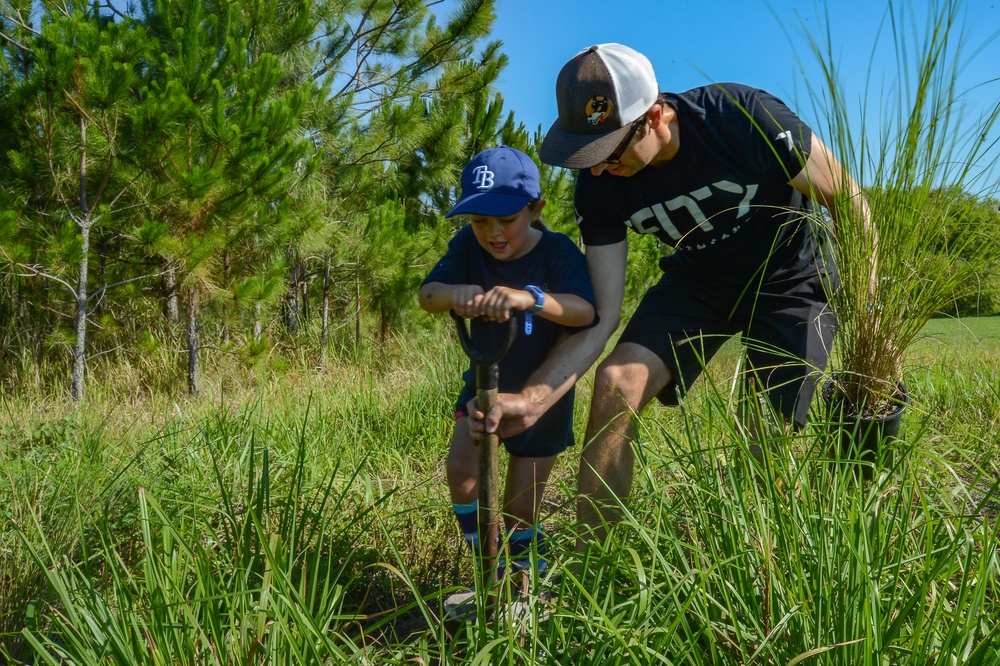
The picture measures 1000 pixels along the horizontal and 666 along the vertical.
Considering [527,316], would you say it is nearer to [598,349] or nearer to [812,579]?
[598,349]

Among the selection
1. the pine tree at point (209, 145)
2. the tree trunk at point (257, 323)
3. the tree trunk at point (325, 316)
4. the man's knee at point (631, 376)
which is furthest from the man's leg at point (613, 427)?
the tree trunk at point (325, 316)

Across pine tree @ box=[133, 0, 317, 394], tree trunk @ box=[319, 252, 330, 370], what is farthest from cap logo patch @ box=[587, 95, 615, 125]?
tree trunk @ box=[319, 252, 330, 370]

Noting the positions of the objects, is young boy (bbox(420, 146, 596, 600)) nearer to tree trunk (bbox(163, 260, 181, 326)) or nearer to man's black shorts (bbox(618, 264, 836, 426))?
man's black shorts (bbox(618, 264, 836, 426))

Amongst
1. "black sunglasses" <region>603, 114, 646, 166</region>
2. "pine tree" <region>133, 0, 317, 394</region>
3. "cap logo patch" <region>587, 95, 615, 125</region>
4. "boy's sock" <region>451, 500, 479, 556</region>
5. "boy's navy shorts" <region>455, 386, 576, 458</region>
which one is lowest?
"boy's sock" <region>451, 500, 479, 556</region>

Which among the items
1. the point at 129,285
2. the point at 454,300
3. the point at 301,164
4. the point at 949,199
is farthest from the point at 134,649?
the point at 301,164

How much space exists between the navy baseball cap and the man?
0.33ft

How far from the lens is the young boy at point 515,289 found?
85.3 inches

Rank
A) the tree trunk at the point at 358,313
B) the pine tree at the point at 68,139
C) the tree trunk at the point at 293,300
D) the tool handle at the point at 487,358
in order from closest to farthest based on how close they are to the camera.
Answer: the tool handle at the point at 487,358 → the pine tree at the point at 68,139 → the tree trunk at the point at 358,313 → the tree trunk at the point at 293,300

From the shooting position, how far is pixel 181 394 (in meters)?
6.57

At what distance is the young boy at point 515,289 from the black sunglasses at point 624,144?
244 mm

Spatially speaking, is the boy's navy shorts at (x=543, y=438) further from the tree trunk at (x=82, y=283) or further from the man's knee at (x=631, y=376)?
the tree trunk at (x=82, y=283)

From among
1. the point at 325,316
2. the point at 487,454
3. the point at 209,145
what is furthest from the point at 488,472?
the point at 325,316

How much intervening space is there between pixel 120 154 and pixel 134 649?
18.9 ft

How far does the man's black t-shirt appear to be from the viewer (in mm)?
2219
